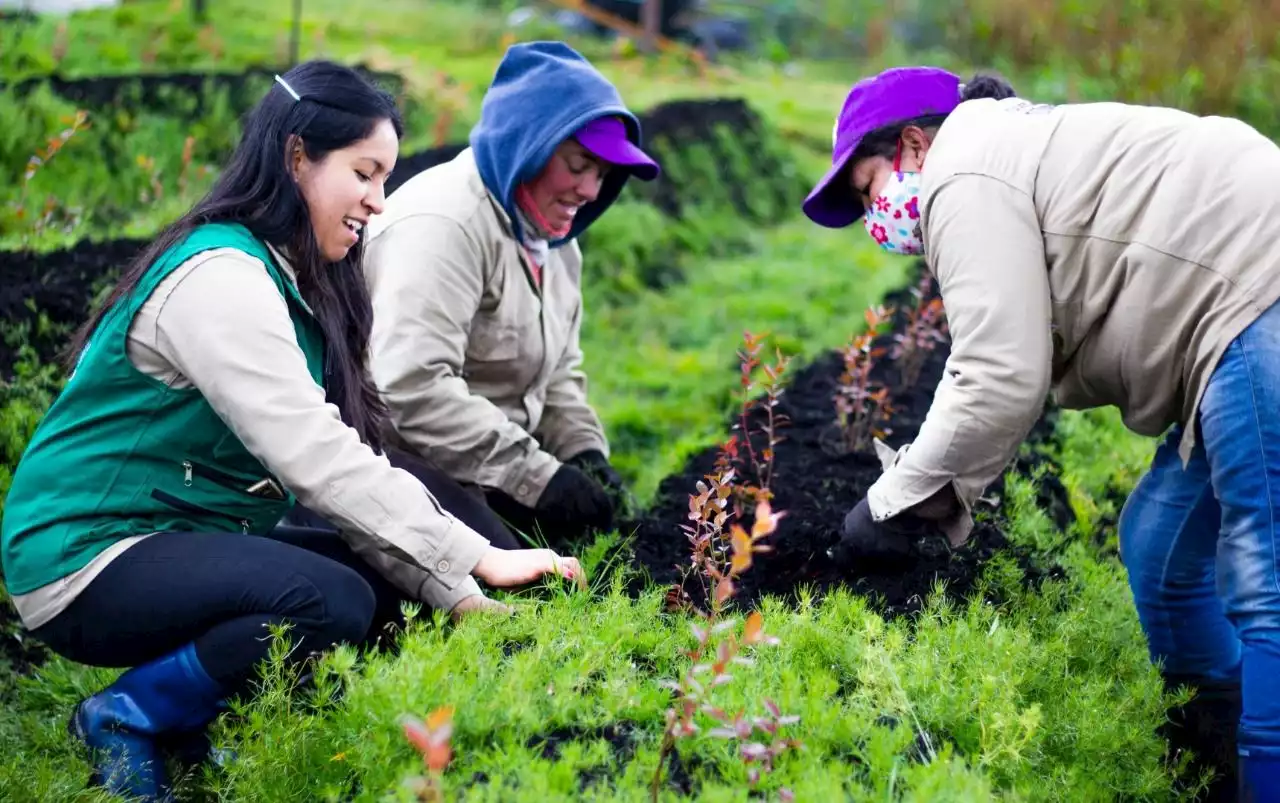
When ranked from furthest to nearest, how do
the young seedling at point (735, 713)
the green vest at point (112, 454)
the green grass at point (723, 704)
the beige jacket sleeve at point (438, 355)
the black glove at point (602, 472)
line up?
the black glove at point (602, 472), the beige jacket sleeve at point (438, 355), the green vest at point (112, 454), the green grass at point (723, 704), the young seedling at point (735, 713)

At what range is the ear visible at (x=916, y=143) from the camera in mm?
3533

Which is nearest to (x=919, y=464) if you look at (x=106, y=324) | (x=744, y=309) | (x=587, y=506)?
(x=587, y=506)

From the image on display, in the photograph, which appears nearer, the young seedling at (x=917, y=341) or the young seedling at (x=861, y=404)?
the young seedling at (x=861, y=404)

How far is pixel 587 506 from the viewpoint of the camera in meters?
4.61

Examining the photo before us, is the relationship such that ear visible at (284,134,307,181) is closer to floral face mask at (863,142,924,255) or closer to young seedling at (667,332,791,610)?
young seedling at (667,332,791,610)

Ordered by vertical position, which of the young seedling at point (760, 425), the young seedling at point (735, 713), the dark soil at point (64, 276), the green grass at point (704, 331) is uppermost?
the young seedling at point (735, 713)

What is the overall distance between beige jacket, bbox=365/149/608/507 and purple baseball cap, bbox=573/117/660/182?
392 mm

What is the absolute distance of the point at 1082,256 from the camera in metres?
3.37

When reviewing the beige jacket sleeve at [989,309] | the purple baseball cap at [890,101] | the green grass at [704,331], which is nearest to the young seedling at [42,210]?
the green grass at [704,331]

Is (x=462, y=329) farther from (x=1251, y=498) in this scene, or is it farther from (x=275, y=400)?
(x=1251, y=498)

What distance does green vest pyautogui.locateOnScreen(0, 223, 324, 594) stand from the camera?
10.5ft

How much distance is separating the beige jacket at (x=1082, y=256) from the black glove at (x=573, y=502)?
55.4 inches

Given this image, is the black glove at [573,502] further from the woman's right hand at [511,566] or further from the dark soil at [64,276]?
the dark soil at [64,276]

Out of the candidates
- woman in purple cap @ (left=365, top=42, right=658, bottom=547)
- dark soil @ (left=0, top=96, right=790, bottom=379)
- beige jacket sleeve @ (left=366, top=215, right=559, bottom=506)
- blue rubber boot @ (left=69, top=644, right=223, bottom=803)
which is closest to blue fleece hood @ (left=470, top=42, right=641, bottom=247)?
woman in purple cap @ (left=365, top=42, right=658, bottom=547)
